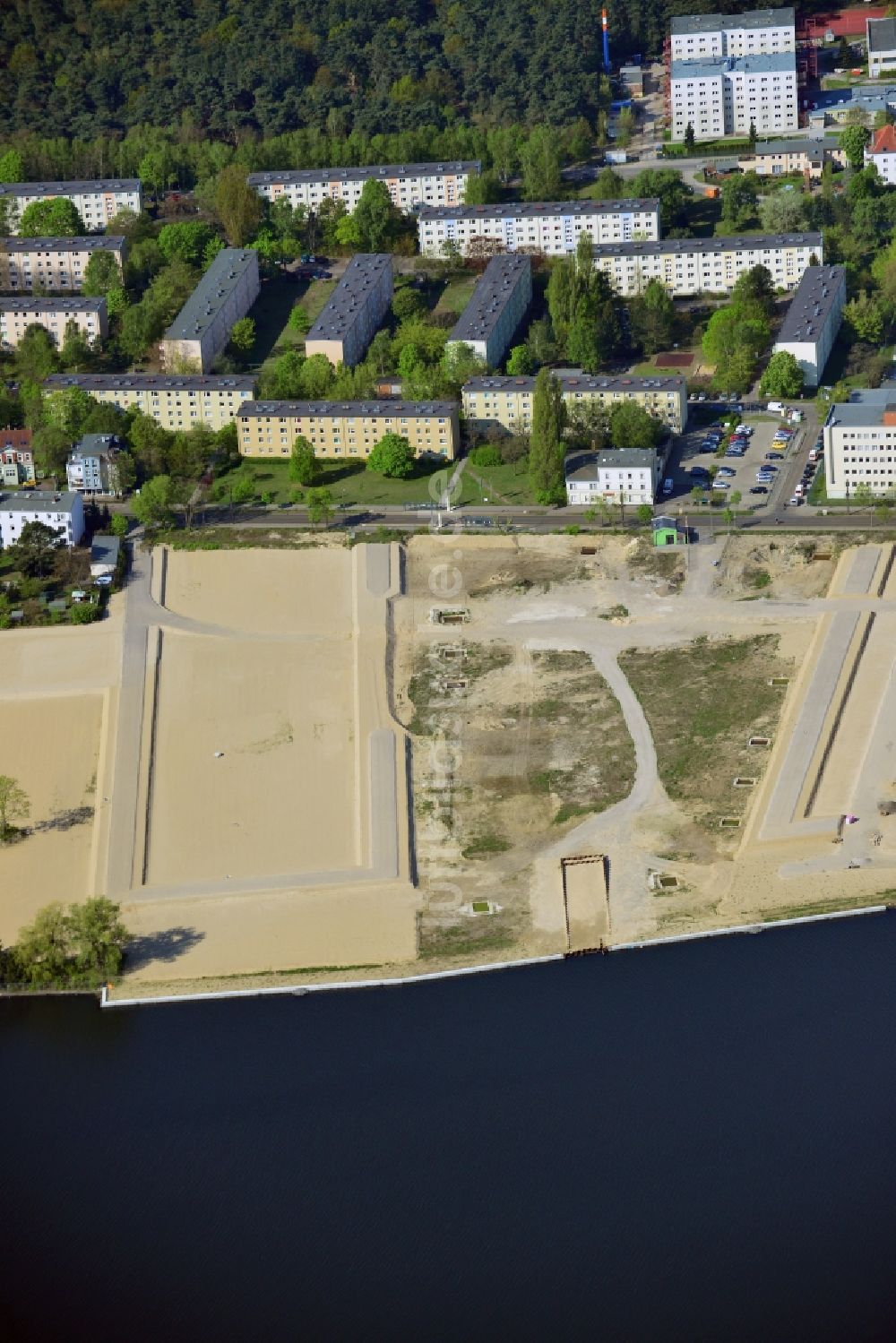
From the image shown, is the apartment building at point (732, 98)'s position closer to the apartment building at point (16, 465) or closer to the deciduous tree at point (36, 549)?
the apartment building at point (16, 465)

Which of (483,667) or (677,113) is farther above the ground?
(677,113)

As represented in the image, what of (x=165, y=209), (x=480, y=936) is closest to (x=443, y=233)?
(x=165, y=209)

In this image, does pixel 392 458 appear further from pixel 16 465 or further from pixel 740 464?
pixel 16 465

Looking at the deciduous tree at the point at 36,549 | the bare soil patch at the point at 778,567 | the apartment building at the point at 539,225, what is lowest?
the bare soil patch at the point at 778,567

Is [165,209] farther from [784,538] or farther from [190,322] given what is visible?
[784,538]

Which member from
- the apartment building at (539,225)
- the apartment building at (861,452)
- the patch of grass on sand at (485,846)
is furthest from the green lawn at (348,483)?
the patch of grass on sand at (485,846)

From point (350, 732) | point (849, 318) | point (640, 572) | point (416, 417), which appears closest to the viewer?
point (350, 732)
